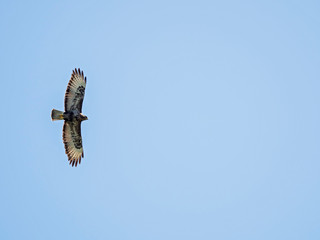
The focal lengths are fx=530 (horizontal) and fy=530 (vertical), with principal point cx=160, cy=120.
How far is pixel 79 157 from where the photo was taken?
2975 cm

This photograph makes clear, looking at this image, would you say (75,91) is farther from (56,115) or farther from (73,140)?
(73,140)

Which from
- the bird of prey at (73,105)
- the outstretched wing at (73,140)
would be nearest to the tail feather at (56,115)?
the bird of prey at (73,105)

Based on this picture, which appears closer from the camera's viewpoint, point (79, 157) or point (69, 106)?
point (69, 106)

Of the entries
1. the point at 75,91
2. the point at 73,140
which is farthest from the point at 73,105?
the point at 73,140

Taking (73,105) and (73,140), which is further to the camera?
(73,140)

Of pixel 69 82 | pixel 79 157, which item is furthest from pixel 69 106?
pixel 79 157

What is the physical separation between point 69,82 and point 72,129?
9.10 feet

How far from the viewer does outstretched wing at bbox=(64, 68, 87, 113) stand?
27.1 metres

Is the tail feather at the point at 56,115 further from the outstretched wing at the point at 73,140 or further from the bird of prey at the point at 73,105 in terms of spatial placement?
the outstretched wing at the point at 73,140

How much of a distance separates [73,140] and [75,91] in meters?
3.17

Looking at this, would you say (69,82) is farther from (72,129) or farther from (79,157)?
(79,157)

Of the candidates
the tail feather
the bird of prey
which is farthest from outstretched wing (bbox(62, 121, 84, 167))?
the tail feather

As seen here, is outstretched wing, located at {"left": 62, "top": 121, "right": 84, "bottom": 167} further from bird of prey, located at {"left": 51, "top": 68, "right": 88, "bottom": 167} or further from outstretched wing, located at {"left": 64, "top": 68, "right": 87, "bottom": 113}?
outstretched wing, located at {"left": 64, "top": 68, "right": 87, "bottom": 113}

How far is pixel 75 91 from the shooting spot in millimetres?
27188
